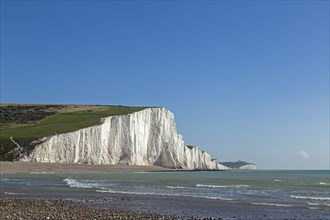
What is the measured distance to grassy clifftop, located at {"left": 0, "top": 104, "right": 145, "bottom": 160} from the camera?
227 feet

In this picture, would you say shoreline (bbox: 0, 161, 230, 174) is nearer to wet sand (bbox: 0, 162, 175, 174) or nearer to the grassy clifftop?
wet sand (bbox: 0, 162, 175, 174)

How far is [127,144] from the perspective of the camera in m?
84.6

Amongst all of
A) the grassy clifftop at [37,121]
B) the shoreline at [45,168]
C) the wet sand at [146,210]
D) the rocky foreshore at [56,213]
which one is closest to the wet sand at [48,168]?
the shoreline at [45,168]

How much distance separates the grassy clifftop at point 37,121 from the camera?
69250 mm

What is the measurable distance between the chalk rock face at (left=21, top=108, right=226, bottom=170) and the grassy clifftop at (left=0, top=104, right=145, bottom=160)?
81.3 inches

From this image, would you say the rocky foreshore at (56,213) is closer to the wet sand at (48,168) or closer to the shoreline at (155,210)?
the shoreline at (155,210)

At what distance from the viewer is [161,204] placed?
19.9 m

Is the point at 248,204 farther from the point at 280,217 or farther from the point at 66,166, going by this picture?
the point at 66,166

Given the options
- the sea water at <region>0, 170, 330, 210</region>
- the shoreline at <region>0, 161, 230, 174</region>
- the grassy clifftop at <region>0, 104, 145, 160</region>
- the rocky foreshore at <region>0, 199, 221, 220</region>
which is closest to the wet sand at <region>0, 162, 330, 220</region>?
the rocky foreshore at <region>0, 199, 221, 220</region>

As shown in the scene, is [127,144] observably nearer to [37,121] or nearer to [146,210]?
[37,121]

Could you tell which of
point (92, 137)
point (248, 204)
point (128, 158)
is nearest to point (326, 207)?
point (248, 204)

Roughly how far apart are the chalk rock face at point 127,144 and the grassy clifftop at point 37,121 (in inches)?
81.3

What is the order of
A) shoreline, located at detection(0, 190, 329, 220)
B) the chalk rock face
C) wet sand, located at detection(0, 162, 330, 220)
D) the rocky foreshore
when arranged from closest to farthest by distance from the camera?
the rocky foreshore, wet sand, located at detection(0, 162, 330, 220), shoreline, located at detection(0, 190, 329, 220), the chalk rock face

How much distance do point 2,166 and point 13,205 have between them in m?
41.4
